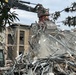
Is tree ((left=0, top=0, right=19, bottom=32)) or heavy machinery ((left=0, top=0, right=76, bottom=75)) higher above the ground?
tree ((left=0, top=0, right=19, bottom=32))

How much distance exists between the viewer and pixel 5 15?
6141mm

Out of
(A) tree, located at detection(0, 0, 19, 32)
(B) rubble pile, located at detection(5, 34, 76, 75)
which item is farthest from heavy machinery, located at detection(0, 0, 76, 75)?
(A) tree, located at detection(0, 0, 19, 32)

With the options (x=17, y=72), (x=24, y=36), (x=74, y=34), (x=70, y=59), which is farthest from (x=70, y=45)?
(x=24, y=36)

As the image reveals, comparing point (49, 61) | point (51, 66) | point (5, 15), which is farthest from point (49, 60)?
point (5, 15)

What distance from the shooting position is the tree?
6.14 m

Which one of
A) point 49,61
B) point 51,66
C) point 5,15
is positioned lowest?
point 51,66

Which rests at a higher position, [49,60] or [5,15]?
[5,15]

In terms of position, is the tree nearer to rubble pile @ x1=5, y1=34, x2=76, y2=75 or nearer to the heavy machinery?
the heavy machinery

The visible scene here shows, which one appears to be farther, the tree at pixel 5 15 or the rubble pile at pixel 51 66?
the rubble pile at pixel 51 66

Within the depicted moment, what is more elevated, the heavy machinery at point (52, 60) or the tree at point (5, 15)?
the tree at point (5, 15)

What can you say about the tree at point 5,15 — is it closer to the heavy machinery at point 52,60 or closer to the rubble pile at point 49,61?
the heavy machinery at point 52,60

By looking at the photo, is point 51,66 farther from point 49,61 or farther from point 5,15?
point 5,15

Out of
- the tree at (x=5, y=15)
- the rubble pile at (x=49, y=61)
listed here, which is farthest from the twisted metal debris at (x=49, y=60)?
the tree at (x=5, y=15)

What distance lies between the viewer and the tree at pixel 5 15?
6.14 meters
